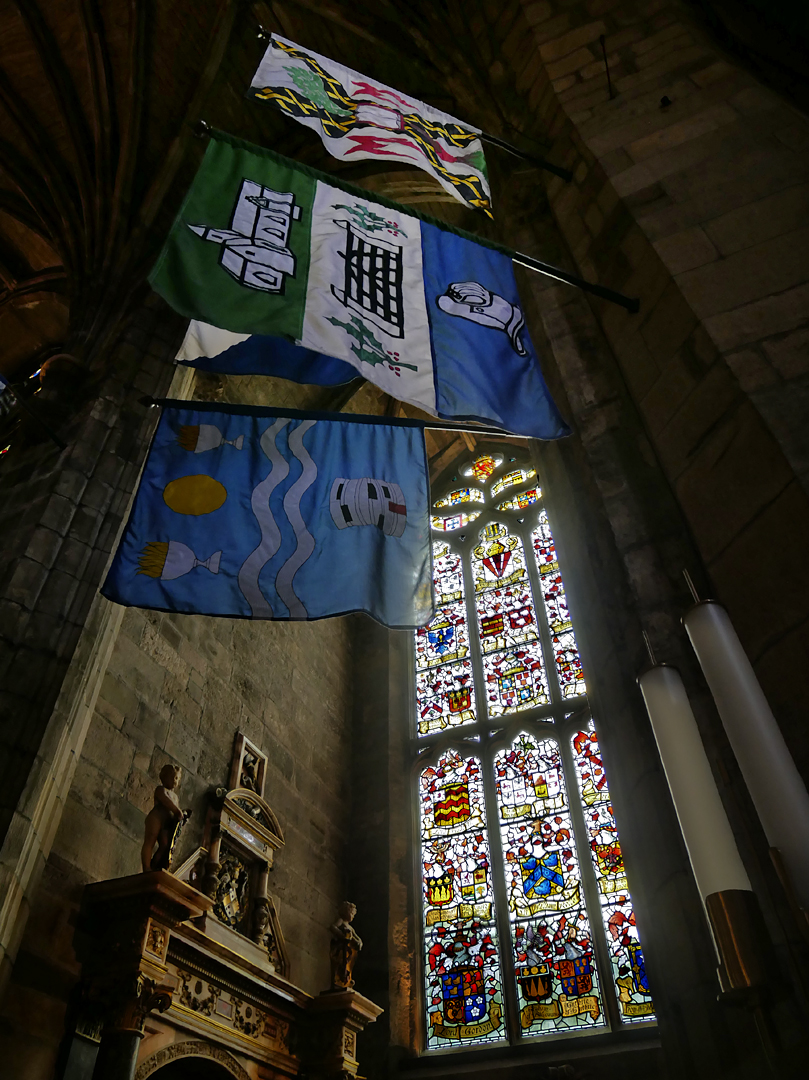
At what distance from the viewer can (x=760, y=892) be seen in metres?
1.80

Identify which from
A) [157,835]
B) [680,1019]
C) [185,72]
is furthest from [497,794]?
[185,72]

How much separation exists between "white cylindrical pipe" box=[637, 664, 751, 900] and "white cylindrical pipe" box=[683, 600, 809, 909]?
0.07 meters

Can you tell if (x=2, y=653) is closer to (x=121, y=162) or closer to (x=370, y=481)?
(x=370, y=481)

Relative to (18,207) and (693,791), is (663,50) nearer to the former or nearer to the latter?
(693,791)

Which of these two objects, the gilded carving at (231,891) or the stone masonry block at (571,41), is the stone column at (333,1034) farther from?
the stone masonry block at (571,41)

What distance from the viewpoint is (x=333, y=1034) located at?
18.0 feet

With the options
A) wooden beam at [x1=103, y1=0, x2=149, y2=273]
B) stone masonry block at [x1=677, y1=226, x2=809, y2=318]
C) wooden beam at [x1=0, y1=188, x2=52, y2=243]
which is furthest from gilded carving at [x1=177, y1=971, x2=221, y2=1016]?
wooden beam at [x1=0, y1=188, x2=52, y2=243]

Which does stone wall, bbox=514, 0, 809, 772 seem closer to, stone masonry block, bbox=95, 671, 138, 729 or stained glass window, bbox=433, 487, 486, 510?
stone masonry block, bbox=95, 671, 138, 729

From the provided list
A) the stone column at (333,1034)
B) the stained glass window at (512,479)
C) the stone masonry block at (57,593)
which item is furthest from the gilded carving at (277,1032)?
the stained glass window at (512,479)

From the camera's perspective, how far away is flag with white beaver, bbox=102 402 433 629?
10.8ft

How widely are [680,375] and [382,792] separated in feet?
20.2

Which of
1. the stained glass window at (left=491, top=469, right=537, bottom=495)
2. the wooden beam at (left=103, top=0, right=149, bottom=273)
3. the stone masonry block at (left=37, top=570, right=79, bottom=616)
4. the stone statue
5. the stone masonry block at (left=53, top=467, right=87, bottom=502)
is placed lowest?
the stone statue

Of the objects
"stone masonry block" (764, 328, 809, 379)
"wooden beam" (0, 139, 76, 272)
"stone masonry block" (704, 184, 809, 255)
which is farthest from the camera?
"wooden beam" (0, 139, 76, 272)

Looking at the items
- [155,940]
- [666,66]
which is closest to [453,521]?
[666,66]
